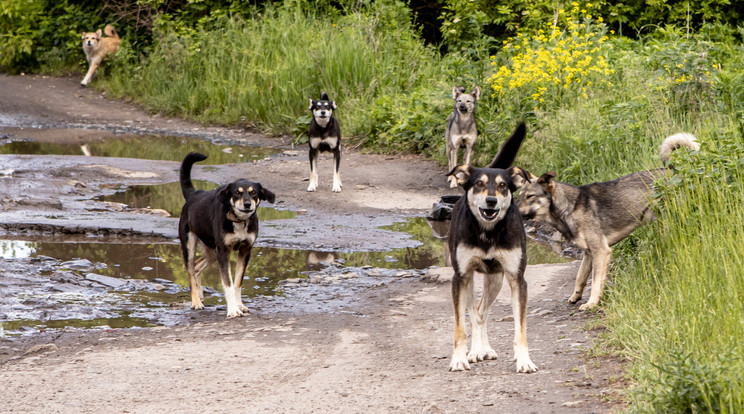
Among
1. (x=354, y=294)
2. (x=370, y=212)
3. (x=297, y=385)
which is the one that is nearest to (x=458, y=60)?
(x=370, y=212)

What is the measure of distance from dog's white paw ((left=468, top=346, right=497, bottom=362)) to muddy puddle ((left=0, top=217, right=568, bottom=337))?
244cm

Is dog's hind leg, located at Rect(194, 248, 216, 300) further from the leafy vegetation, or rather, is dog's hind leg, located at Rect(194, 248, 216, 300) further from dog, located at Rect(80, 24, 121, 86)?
dog, located at Rect(80, 24, 121, 86)

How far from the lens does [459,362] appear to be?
528cm

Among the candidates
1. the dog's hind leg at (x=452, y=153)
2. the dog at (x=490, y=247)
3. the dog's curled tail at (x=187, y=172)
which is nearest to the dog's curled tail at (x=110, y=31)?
the dog's hind leg at (x=452, y=153)

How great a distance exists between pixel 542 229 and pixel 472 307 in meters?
4.79

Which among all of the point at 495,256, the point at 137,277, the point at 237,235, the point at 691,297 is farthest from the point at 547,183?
the point at 137,277

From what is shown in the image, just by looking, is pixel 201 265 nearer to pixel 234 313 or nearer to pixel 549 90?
pixel 234 313

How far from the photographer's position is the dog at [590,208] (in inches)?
272

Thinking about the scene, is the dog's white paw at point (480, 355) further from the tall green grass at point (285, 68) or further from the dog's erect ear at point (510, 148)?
the tall green grass at point (285, 68)

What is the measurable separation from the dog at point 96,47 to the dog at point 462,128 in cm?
1319

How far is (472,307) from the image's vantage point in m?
5.57

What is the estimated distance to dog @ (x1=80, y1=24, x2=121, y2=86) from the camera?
2292 centimetres

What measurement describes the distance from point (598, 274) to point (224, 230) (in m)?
2.92

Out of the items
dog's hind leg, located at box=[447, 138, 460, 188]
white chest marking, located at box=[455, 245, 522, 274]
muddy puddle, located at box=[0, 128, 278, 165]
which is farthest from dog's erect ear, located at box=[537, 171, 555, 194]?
muddy puddle, located at box=[0, 128, 278, 165]
